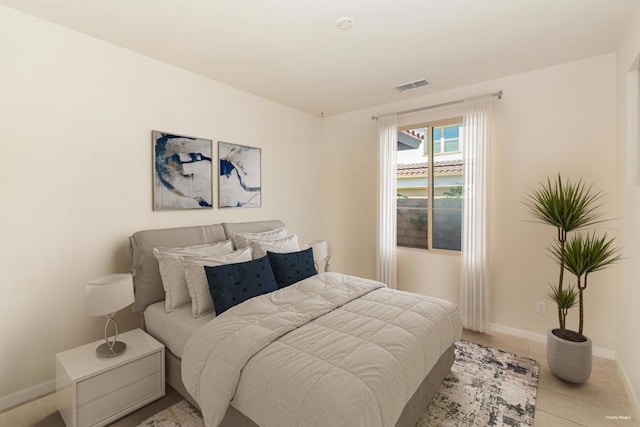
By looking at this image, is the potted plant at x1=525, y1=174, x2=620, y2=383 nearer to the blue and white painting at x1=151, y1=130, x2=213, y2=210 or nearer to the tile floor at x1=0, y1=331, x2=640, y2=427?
the tile floor at x1=0, y1=331, x2=640, y2=427

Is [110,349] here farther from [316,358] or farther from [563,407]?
[563,407]

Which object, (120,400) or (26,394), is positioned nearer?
(120,400)

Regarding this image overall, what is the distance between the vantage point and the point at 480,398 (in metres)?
2.19

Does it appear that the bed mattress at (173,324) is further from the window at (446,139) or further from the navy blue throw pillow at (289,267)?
the window at (446,139)

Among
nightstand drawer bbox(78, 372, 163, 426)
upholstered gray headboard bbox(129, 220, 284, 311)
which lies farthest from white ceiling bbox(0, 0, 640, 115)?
nightstand drawer bbox(78, 372, 163, 426)

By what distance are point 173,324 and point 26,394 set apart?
1.17 meters

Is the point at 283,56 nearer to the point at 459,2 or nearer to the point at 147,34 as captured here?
the point at 147,34

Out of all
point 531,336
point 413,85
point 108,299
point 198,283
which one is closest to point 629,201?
point 531,336

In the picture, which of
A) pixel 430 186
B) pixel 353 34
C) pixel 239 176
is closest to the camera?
pixel 353 34

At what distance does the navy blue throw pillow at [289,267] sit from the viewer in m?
2.81

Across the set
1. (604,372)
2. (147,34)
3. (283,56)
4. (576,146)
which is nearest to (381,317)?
(604,372)

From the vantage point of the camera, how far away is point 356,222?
14.8ft

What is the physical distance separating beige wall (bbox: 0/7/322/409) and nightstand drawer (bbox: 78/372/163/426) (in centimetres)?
79

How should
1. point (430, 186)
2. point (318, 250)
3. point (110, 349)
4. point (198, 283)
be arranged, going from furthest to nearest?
1. point (430, 186)
2. point (318, 250)
3. point (198, 283)
4. point (110, 349)
